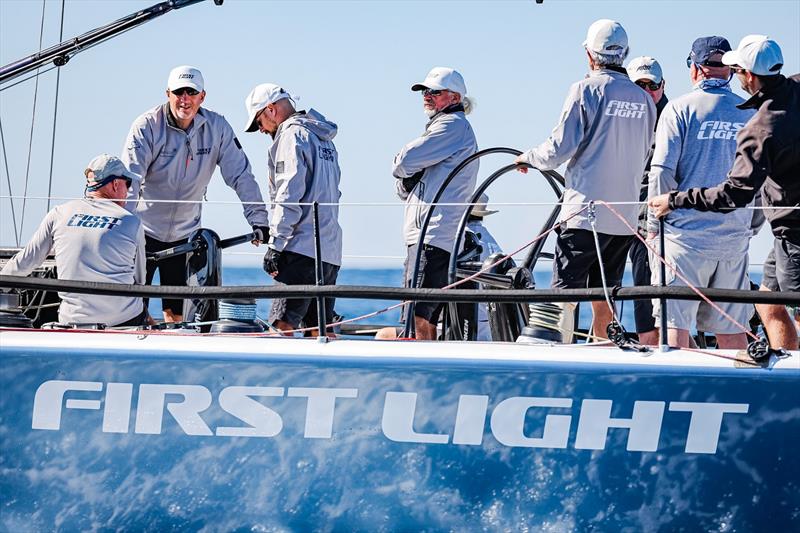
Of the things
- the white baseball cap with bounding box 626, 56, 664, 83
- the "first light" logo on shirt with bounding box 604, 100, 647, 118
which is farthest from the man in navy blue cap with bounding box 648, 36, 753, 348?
the white baseball cap with bounding box 626, 56, 664, 83

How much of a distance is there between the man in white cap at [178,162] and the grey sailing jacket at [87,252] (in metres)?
0.93

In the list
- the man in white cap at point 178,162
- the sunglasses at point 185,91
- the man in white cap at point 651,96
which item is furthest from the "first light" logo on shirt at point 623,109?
the sunglasses at point 185,91

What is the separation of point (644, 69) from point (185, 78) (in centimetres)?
219

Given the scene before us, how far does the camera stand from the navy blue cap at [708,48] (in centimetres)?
469

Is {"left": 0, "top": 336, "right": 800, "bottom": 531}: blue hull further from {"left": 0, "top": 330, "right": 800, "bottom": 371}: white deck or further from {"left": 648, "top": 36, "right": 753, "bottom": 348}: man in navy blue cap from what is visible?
{"left": 648, "top": 36, "right": 753, "bottom": 348}: man in navy blue cap

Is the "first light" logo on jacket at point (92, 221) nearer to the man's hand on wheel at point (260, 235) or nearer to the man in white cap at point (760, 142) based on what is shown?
the man's hand on wheel at point (260, 235)

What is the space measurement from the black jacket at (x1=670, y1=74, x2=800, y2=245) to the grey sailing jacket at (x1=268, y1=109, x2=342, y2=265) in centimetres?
182

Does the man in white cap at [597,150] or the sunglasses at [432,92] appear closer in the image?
the man in white cap at [597,150]

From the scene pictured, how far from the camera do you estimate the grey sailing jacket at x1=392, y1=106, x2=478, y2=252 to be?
221 inches

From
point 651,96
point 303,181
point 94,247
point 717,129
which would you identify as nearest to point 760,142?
point 717,129

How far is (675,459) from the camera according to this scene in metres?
4.22

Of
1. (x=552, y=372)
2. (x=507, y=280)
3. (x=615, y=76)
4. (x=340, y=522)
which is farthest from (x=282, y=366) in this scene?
(x=615, y=76)

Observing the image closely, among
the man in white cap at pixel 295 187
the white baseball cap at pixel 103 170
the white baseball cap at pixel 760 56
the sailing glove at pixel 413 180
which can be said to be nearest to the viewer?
the white baseball cap at pixel 760 56

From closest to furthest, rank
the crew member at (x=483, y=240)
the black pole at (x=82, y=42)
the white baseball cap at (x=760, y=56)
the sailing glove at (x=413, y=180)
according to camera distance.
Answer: the white baseball cap at (x=760, y=56) < the sailing glove at (x=413, y=180) < the crew member at (x=483, y=240) < the black pole at (x=82, y=42)
